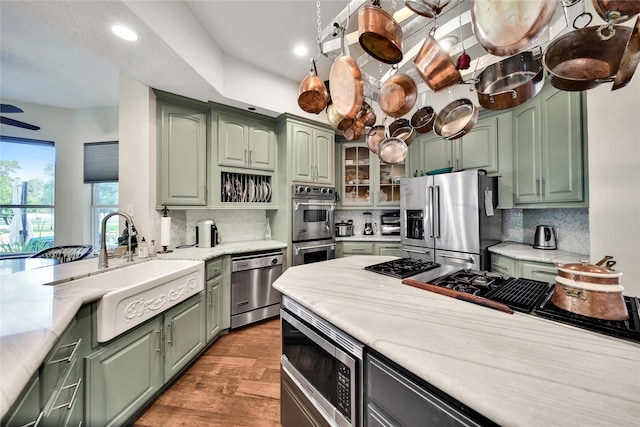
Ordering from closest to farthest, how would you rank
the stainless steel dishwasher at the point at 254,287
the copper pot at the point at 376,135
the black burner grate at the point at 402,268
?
the black burner grate at the point at 402,268 < the copper pot at the point at 376,135 < the stainless steel dishwasher at the point at 254,287

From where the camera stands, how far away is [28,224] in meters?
3.51

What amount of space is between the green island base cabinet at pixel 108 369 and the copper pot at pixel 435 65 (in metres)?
1.80

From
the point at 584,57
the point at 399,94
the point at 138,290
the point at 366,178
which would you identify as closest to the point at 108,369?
the point at 138,290

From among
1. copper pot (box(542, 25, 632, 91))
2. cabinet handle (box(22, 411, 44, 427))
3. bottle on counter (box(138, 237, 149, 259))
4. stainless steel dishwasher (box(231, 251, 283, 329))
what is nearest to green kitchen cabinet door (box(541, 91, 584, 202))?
copper pot (box(542, 25, 632, 91))

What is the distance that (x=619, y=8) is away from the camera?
66 centimetres

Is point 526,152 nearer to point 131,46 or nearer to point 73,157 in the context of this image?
point 131,46

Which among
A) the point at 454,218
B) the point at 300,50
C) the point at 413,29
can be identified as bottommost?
the point at 454,218

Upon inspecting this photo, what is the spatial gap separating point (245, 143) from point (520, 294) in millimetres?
2801

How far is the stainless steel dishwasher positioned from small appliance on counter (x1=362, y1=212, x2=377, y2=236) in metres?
1.56

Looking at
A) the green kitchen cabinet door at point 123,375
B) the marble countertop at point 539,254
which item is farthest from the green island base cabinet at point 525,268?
the green kitchen cabinet door at point 123,375

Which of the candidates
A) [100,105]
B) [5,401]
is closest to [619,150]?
[5,401]

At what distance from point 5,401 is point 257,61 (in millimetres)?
2990

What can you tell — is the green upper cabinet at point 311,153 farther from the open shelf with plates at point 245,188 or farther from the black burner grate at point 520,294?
the black burner grate at point 520,294

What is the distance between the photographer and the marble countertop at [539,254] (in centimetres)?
191
